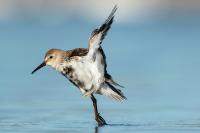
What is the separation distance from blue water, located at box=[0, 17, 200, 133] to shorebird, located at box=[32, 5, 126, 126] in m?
0.43

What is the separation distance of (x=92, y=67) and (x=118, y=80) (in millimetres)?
4696

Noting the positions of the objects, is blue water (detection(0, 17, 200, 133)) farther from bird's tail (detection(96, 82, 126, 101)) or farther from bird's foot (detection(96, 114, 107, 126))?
bird's tail (detection(96, 82, 126, 101))

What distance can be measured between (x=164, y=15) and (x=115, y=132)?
17833 mm

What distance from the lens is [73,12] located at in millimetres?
28875

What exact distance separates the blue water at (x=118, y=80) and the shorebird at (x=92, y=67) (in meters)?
0.43

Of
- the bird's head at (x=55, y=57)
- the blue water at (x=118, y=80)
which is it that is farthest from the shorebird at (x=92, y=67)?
the blue water at (x=118, y=80)

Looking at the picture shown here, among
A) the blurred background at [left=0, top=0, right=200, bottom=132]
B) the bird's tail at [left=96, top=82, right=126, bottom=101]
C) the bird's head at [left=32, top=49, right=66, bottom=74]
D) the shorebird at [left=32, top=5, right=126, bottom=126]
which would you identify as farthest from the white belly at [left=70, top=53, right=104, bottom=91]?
the blurred background at [left=0, top=0, right=200, bottom=132]

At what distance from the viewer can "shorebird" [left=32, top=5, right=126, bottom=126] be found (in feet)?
35.8

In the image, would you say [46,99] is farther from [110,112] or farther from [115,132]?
[115,132]

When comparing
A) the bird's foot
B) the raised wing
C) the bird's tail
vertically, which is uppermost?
the raised wing

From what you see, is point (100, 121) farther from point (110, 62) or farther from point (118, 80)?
point (110, 62)

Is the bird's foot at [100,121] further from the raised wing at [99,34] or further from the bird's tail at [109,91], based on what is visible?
the raised wing at [99,34]

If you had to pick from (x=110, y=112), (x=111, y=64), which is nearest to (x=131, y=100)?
(x=110, y=112)

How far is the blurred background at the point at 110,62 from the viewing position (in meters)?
12.0
